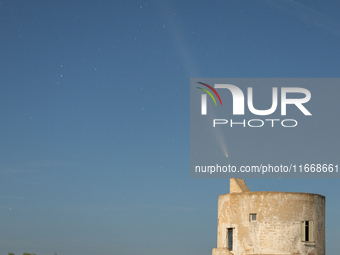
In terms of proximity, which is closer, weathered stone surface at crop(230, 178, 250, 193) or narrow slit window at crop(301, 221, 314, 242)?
narrow slit window at crop(301, 221, 314, 242)

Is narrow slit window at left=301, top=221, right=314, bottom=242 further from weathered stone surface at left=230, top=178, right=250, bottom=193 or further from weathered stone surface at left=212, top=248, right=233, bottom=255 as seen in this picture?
weathered stone surface at left=212, top=248, right=233, bottom=255

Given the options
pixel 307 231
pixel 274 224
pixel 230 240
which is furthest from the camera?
pixel 230 240

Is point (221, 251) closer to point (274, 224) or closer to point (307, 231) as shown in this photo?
point (274, 224)

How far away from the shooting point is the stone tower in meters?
33.9

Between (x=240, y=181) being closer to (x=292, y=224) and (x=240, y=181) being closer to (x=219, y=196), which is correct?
(x=219, y=196)

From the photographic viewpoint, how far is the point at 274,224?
34125 mm

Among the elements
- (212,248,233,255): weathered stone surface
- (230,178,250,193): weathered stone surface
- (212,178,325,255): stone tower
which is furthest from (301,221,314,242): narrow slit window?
(212,248,233,255): weathered stone surface

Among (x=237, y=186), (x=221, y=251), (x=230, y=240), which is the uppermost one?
(x=237, y=186)

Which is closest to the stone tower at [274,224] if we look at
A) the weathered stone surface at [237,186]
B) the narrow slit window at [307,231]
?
the narrow slit window at [307,231]

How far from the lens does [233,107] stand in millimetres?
39062

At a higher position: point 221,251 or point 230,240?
point 230,240

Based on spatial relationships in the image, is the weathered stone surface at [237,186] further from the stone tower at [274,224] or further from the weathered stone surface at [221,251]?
the weathered stone surface at [221,251]

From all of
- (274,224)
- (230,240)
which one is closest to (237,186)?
(230,240)

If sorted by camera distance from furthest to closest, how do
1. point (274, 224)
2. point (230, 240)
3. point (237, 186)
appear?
point (237, 186)
point (230, 240)
point (274, 224)
